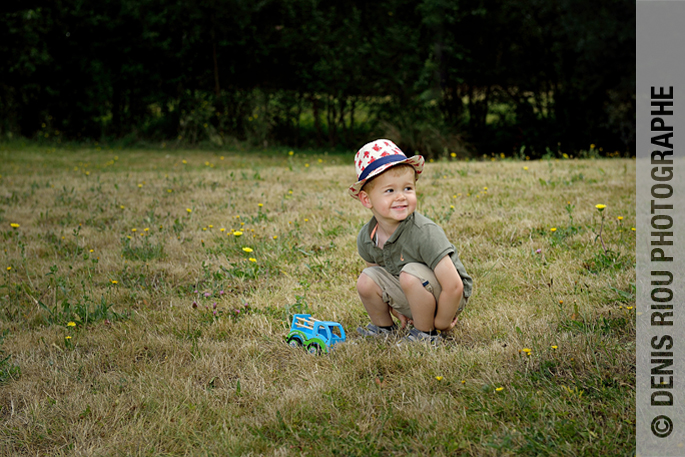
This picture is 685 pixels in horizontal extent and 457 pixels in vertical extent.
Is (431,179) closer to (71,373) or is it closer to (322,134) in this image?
(71,373)

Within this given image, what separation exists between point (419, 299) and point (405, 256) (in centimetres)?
24

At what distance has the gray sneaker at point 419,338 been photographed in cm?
280

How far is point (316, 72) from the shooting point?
1359cm

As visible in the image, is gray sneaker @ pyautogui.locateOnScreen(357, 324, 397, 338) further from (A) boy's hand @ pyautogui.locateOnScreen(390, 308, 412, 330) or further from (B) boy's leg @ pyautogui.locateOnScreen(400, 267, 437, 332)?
(B) boy's leg @ pyautogui.locateOnScreen(400, 267, 437, 332)

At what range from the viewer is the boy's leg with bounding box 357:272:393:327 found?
2.91 meters

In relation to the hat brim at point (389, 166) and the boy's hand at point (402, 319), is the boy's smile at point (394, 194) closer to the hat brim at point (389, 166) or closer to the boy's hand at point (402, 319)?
the hat brim at point (389, 166)

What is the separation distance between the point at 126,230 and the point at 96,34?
34.5 ft

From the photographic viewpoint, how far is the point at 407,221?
2.83 meters

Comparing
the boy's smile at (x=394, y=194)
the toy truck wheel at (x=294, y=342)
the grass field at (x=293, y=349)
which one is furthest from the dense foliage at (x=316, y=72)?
the toy truck wheel at (x=294, y=342)

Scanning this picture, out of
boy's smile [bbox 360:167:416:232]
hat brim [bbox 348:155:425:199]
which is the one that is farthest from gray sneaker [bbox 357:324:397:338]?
hat brim [bbox 348:155:425:199]

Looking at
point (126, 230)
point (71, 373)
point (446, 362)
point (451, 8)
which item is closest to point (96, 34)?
point (451, 8)

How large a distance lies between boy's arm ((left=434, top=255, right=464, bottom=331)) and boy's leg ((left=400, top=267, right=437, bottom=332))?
50 millimetres

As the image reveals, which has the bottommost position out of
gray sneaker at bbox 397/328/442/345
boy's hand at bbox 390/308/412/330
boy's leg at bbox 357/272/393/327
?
gray sneaker at bbox 397/328/442/345

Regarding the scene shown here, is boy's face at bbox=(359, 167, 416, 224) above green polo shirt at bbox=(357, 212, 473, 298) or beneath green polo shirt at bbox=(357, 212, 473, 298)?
above
